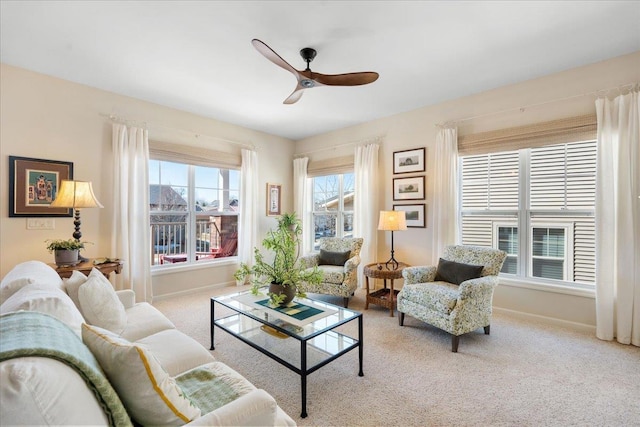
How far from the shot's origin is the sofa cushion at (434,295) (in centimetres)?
272

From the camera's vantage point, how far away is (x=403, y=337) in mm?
2943

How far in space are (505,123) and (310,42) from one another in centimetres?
253

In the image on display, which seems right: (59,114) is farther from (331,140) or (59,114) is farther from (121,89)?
(331,140)

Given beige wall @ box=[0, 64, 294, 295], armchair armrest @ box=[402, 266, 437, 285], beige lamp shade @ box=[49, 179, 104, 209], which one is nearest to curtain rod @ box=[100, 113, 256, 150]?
beige wall @ box=[0, 64, 294, 295]

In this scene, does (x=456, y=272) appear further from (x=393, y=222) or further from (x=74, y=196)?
(x=74, y=196)

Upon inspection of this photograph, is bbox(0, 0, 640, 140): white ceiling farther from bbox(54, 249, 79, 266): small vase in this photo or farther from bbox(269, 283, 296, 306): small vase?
bbox(269, 283, 296, 306): small vase

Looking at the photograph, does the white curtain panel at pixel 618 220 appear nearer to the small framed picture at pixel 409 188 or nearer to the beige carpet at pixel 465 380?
the beige carpet at pixel 465 380

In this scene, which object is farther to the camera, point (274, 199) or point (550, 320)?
point (274, 199)

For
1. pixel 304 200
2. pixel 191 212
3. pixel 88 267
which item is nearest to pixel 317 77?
pixel 88 267

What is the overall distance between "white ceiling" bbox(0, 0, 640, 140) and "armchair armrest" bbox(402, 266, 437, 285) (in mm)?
2135

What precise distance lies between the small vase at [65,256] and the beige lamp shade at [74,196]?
438 millimetres

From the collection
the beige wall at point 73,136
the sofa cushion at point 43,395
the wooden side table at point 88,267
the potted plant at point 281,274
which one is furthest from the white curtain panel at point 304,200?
the sofa cushion at point 43,395

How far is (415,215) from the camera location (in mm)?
4250

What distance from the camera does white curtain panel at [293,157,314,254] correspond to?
5.59 meters
